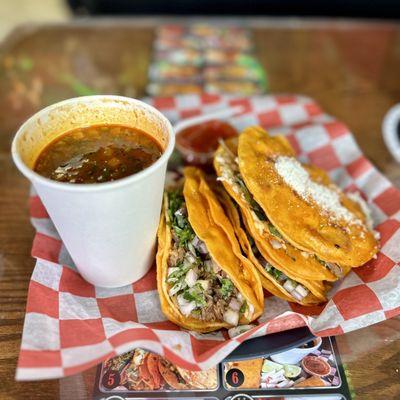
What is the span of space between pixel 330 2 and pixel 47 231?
4.14m

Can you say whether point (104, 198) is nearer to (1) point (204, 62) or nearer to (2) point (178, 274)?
(2) point (178, 274)

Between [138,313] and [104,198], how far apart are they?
56 centimetres

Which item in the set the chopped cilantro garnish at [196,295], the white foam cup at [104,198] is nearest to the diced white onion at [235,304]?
the chopped cilantro garnish at [196,295]

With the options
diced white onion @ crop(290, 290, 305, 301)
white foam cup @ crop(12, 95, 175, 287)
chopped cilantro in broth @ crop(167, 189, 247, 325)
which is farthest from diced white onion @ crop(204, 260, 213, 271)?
diced white onion @ crop(290, 290, 305, 301)

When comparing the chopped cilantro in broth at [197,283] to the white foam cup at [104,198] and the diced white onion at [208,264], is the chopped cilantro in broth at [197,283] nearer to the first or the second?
the diced white onion at [208,264]

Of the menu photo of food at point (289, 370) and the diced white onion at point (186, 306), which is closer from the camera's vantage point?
the menu photo of food at point (289, 370)

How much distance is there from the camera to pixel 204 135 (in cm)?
225

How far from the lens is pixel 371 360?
57.0 inches

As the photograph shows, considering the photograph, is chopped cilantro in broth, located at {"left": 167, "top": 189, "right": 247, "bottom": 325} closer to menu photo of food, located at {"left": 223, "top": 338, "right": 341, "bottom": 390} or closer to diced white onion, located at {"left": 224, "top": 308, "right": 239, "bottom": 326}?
diced white onion, located at {"left": 224, "top": 308, "right": 239, "bottom": 326}

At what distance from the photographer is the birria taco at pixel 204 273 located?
1471 mm

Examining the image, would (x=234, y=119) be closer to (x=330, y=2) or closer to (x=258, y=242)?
(x=258, y=242)

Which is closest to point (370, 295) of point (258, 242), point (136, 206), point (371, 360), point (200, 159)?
point (371, 360)

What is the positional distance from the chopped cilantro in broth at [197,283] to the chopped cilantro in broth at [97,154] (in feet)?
1.04

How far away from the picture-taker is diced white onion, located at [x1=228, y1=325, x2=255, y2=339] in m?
1.45
